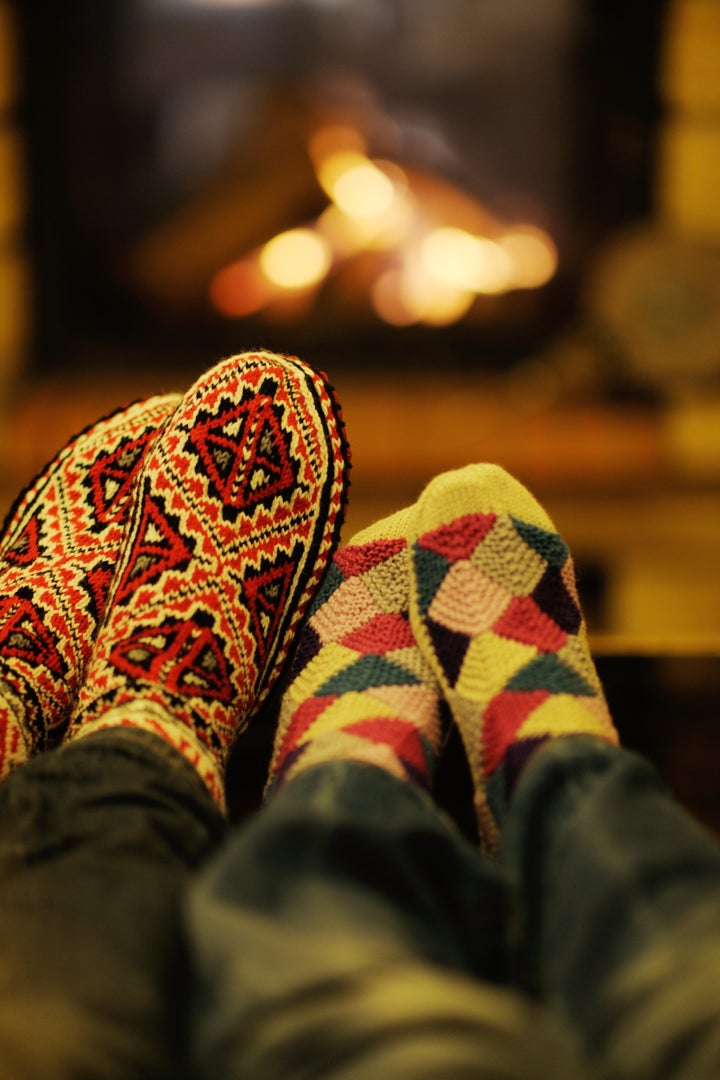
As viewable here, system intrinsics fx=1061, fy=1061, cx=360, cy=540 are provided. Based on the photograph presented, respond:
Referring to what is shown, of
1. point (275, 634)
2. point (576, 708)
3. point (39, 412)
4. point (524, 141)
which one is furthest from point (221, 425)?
point (524, 141)

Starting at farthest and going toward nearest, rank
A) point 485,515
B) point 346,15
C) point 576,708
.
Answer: point 346,15 → point 485,515 → point 576,708

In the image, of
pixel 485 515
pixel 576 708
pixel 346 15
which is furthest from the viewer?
pixel 346 15

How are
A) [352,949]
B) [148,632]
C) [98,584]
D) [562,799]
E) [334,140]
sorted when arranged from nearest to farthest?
[352,949], [562,799], [148,632], [98,584], [334,140]

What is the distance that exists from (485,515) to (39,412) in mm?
1137

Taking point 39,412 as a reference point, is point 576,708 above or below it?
below

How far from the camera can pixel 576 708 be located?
53 cm

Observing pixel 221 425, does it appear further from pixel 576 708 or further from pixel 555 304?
pixel 555 304

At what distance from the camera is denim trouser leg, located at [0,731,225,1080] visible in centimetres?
31

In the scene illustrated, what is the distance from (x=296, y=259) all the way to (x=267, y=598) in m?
1.07

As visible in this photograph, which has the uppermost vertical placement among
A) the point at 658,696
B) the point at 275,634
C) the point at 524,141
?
the point at 524,141

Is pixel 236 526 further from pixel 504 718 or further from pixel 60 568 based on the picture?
pixel 504 718

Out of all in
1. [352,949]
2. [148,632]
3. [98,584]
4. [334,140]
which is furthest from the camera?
[334,140]

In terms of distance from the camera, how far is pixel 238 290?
5.55 ft

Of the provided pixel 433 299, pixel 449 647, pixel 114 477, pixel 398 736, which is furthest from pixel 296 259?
pixel 398 736
